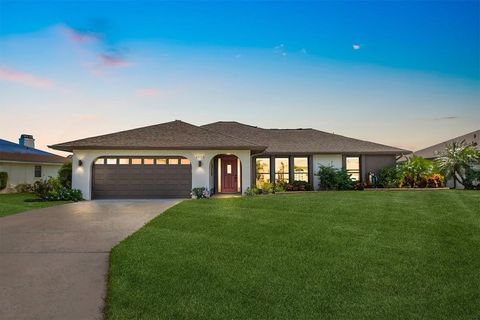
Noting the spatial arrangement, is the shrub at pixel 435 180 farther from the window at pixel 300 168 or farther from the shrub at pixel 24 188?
the shrub at pixel 24 188

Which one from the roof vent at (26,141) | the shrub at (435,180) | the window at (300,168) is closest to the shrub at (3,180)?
the roof vent at (26,141)

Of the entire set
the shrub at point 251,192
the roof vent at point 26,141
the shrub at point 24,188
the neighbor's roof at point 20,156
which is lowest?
the shrub at point 251,192

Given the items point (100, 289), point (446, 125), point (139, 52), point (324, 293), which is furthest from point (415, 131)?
point (100, 289)

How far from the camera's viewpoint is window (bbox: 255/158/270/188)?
779 inches

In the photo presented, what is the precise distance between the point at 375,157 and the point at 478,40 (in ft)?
27.1

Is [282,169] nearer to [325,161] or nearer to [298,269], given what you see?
[325,161]

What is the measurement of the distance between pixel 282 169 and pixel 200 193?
6498mm

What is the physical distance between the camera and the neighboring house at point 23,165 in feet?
67.2

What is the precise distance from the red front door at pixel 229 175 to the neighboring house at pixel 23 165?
13758 mm

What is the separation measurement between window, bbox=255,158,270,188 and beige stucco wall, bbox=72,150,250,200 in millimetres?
3634

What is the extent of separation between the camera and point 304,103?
61.9ft

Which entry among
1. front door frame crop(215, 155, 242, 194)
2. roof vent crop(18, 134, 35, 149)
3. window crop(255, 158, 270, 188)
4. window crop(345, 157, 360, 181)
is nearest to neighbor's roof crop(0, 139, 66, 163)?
roof vent crop(18, 134, 35, 149)

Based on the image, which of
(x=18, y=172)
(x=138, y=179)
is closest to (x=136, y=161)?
(x=138, y=179)

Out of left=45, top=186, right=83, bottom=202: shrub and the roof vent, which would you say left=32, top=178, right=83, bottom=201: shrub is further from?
the roof vent
